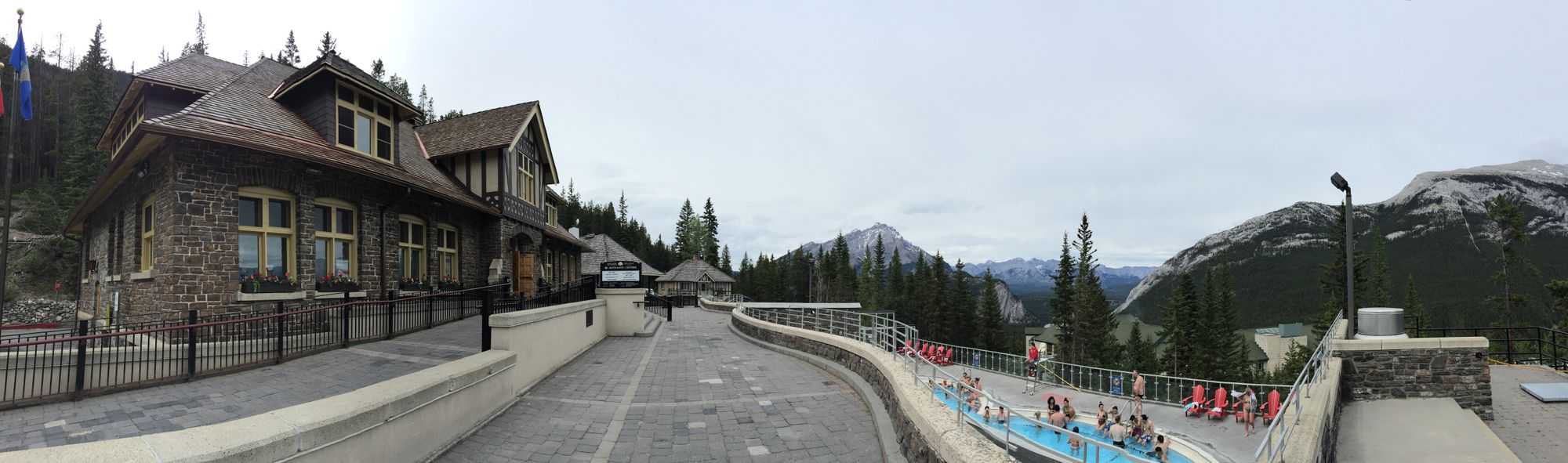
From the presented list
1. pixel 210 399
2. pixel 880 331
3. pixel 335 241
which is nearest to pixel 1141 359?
pixel 880 331

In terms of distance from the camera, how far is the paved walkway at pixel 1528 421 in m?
9.52

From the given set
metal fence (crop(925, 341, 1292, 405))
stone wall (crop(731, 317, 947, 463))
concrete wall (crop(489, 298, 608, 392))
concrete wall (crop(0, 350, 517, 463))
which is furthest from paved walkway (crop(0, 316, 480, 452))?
metal fence (crop(925, 341, 1292, 405))

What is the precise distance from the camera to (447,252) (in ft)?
58.2

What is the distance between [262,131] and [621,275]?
32.3ft

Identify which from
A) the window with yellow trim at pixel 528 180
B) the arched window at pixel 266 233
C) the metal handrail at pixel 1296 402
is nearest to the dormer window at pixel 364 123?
the arched window at pixel 266 233

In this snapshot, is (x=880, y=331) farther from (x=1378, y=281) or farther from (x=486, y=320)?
(x=1378, y=281)

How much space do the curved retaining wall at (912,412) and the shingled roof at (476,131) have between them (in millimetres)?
14758

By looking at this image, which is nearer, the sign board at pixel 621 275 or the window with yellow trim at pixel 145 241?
the window with yellow trim at pixel 145 241

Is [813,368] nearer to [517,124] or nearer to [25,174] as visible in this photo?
[517,124]

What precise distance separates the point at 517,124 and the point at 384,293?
8698 millimetres

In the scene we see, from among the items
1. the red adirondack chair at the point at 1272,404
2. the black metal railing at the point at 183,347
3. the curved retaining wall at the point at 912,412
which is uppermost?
the black metal railing at the point at 183,347

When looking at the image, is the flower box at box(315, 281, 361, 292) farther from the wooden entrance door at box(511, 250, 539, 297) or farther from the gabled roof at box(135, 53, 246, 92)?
the wooden entrance door at box(511, 250, 539, 297)

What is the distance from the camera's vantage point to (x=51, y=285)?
3934 cm

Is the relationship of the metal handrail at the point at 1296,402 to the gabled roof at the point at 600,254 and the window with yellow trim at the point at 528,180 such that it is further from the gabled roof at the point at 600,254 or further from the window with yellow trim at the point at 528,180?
the gabled roof at the point at 600,254
